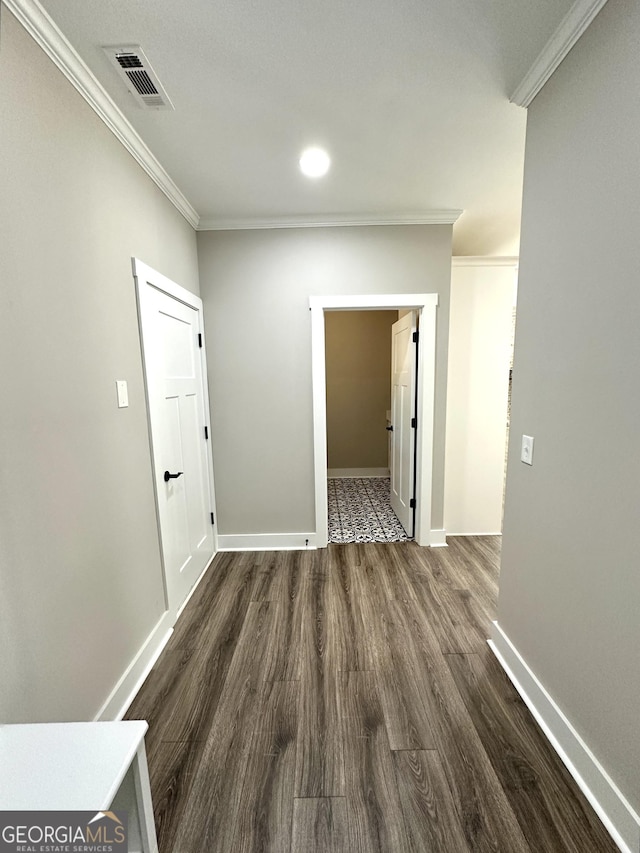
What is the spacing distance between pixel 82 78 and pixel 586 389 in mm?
2215

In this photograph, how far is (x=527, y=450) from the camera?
1.58 m

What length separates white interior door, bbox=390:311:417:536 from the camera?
298 centimetres


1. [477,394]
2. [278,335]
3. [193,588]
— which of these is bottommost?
[193,588]

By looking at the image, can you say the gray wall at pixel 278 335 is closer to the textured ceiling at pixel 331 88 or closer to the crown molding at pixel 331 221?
the crown molding at pixel 331 221

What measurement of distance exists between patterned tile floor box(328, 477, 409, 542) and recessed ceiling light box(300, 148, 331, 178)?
2.76 m

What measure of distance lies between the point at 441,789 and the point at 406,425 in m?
2.33

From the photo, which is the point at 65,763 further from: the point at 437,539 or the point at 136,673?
the point at 437,539

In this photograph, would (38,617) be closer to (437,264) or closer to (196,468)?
(196,468)

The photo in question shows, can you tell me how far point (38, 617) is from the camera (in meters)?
1.13

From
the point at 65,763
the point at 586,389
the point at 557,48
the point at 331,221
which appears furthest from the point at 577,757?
the point at 331,221

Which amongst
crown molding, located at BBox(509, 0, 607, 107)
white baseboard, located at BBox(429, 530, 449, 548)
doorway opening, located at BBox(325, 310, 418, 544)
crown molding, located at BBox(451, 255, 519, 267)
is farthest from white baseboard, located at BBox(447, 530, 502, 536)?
crown molding, located at BBox(509, 0, 607, 107)

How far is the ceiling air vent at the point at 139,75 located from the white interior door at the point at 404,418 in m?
2.07

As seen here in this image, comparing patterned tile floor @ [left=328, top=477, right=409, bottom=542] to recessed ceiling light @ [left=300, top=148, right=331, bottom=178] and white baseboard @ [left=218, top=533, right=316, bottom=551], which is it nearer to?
white baseboard @ [left=218, top=533, right=316, bottom=551]

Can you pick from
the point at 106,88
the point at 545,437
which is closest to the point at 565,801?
the point at 545,437
